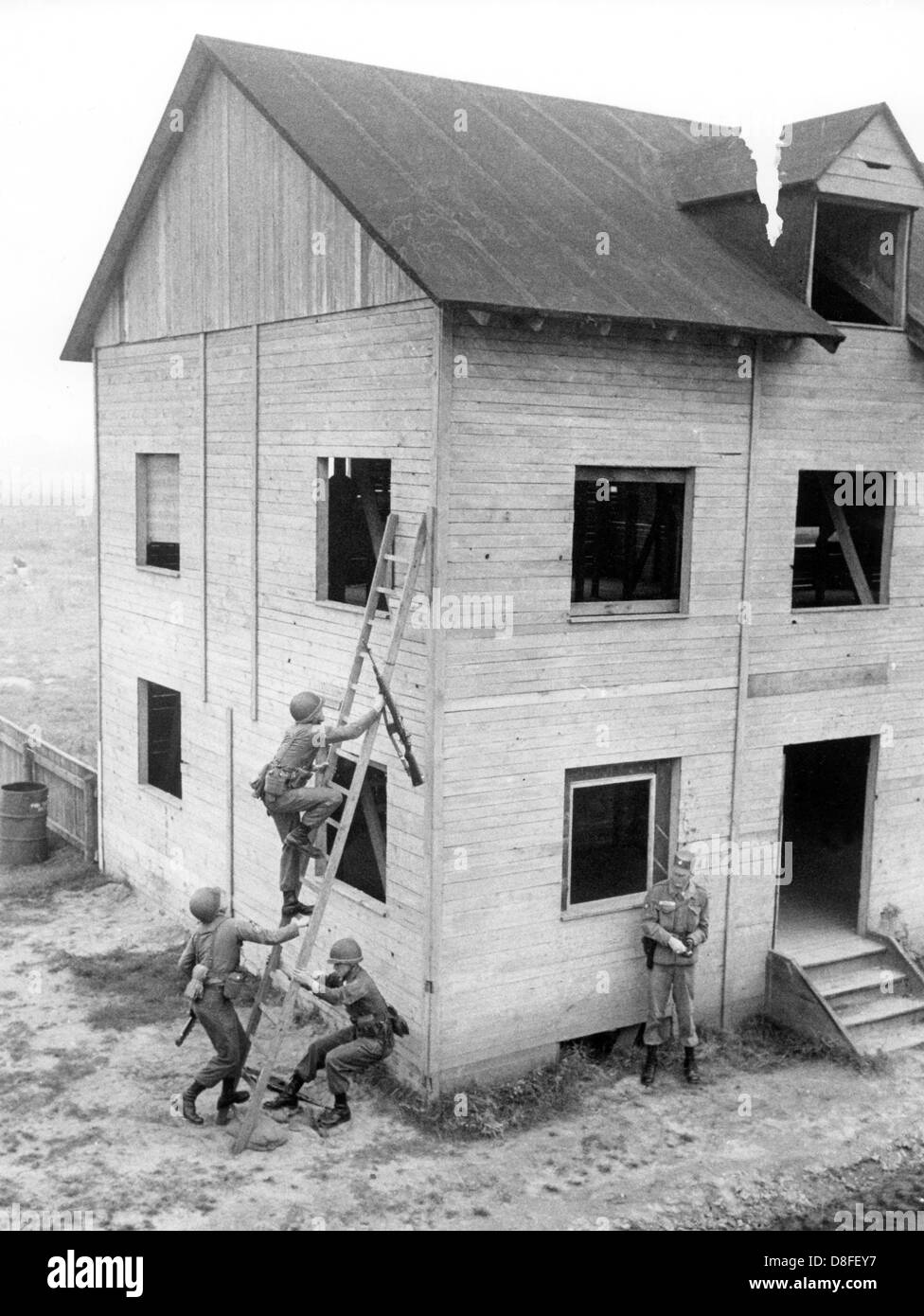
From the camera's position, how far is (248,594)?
53.5 feet

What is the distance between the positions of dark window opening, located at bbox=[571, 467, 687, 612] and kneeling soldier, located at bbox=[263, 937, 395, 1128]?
4384mm

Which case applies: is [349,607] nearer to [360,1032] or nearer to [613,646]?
[613,646]

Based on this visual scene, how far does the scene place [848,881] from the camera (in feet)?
58.7

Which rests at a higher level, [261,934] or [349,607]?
[349,607]

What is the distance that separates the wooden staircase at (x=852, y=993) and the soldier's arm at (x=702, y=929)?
1.70 m

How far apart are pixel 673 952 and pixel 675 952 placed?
65mm

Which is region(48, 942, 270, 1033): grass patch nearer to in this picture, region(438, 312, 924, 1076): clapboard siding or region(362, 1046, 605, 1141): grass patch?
region(362, 1046, 605, 1141): grass patch

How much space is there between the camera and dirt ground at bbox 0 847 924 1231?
37.6 feet

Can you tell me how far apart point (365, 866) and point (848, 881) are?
690cm

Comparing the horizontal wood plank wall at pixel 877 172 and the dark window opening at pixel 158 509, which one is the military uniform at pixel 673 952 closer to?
the horizontal wood plank wall at pixel 877 172
